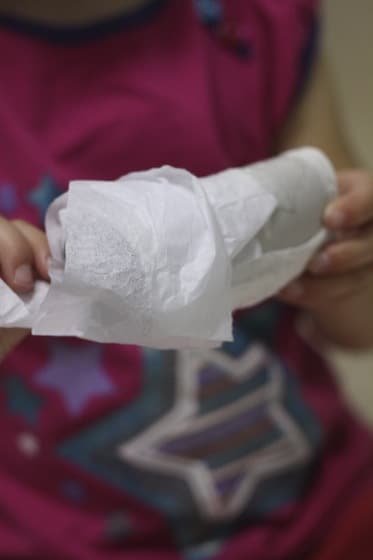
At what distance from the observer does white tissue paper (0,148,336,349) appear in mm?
244

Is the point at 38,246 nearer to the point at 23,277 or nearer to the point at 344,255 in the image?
the point at 23,277

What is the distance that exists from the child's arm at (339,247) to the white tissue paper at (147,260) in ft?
0.28

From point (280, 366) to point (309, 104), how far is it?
18cm

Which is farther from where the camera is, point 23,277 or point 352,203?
point 352,203

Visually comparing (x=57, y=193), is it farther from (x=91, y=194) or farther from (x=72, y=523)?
(x=72, y=523)

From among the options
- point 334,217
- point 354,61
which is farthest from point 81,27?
point 354,61

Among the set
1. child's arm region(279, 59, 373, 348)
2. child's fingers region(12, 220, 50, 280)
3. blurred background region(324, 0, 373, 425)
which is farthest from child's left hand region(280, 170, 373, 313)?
blurred background region(324, 0, 373, 425)

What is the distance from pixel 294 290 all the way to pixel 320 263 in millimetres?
31

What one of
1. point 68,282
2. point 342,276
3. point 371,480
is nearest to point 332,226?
point 342,276

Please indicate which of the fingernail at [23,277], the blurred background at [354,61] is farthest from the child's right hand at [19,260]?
the blurred background at [354,61]

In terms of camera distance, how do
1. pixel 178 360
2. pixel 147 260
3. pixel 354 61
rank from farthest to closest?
1. pixel 354 61
2. pixel 178 360
3. pixel 147 260

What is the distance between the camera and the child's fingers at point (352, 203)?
1.16 feet

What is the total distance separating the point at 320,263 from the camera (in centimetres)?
37

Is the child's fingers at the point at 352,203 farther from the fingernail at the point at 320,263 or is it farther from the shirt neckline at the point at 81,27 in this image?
the shirt neckline at the point at 81,27
